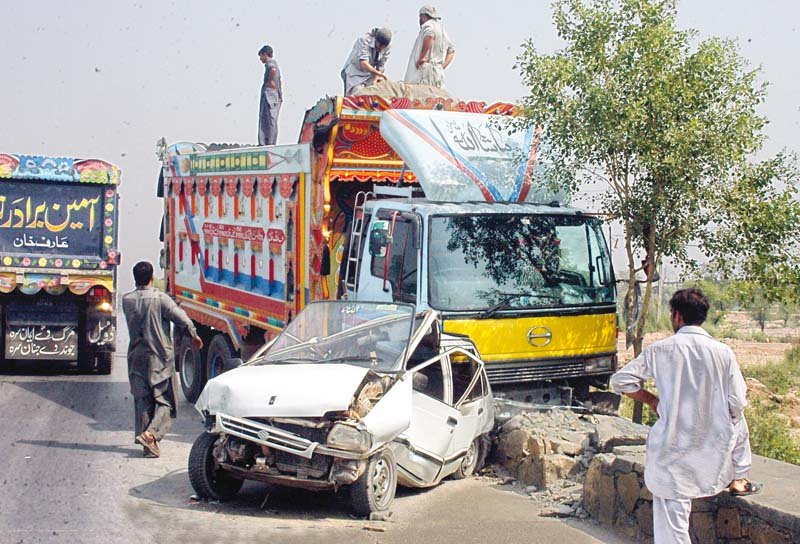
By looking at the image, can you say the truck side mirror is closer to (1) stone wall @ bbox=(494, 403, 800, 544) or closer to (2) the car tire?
(1) stone wall @ bbox=(494, 403, 800, 544)

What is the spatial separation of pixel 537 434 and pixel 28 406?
278 inches

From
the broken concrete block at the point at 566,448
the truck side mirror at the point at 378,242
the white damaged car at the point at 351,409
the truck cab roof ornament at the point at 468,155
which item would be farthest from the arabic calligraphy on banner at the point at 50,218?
the broken concrete block at the point at 566,448

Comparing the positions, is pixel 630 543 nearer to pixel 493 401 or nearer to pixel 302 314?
pixel 493 401

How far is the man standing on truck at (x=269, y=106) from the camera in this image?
48.4 ft

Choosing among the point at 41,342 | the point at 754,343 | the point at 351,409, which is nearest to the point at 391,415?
the point at 351,409

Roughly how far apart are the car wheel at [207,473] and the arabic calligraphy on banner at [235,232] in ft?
16.4

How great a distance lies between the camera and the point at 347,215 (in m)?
11.2

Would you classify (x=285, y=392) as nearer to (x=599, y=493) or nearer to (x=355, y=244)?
(x=599, y=493)

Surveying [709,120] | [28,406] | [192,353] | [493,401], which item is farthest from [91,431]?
[709,120]

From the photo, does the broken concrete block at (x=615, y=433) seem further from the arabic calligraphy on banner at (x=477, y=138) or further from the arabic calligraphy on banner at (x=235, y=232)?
the arabic calligraphy on banner at (x=235, y=232)

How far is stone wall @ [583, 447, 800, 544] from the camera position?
5977 millimetres

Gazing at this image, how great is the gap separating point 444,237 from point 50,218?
8.75 m

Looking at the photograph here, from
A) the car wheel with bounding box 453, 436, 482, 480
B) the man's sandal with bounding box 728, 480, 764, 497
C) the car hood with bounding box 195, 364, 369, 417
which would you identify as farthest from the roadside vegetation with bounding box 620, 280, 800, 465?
the car hood with bounding box 195, 364, 369, 417

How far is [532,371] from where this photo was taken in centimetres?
955
